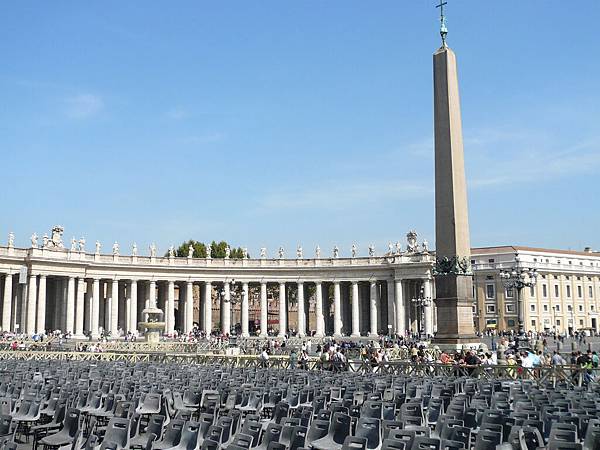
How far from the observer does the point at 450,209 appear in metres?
27.9

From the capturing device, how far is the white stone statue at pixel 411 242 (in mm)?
79938

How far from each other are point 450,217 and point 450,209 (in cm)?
34

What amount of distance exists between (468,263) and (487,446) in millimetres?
20392

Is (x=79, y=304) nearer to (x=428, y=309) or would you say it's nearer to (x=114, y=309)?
(x=114, y=309)

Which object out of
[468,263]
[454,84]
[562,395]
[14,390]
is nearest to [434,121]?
[454,84]

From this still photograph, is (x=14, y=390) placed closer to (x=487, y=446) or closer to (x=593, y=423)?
(x=487, y=446)

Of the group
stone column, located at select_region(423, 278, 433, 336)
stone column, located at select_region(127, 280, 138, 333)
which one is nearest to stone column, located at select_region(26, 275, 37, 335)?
stone column, located at select_region(127, 280, 138, 333)

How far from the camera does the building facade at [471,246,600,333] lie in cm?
8975

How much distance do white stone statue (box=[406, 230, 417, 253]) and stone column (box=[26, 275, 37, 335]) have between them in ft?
138

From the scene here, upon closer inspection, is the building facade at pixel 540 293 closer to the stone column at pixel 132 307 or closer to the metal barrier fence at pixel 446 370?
the stone column at pixel 132 307

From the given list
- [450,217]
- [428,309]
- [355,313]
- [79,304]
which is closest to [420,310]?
[428,309]

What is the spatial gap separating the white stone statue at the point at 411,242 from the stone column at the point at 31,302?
138ft

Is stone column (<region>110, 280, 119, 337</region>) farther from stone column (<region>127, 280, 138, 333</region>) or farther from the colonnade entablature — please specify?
stone column (<region>127, 280, 138, 333</region>)

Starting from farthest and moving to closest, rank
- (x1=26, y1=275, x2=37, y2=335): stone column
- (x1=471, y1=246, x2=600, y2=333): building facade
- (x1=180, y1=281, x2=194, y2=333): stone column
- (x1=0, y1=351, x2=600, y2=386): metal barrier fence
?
(x1=471, y1=246, x2=600, y2=333): building facade
(x1=180, y1=281, x2=194, y2=333): stone column
(x1=26, y1=275, x2=37, y2=335): stone column
(x1=0, y1=351, x2=600, y2=386): metal barrier fence
